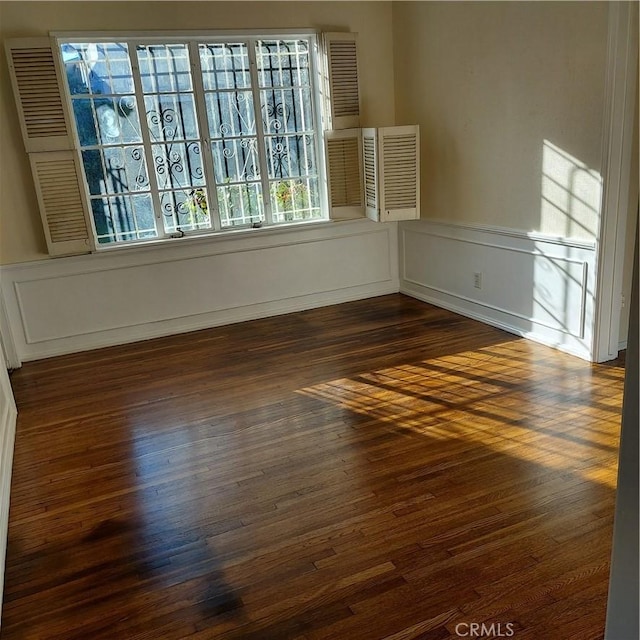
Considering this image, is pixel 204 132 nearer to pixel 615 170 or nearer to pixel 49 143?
pixel 49 143

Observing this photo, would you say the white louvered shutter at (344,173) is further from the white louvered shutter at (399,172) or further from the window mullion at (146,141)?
the window mullion at (146,141)

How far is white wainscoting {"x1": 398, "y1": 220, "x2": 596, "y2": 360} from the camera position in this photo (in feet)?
12.5

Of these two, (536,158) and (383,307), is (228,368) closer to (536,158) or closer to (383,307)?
(383,307)

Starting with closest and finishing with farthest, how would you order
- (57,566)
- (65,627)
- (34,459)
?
(65,627) → (57,566) → (34,459)

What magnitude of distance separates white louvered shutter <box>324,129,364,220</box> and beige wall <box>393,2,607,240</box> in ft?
1.82

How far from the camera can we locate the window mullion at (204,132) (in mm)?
4578

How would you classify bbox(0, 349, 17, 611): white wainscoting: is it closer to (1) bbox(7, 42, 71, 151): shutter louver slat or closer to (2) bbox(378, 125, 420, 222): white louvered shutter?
(1) bbox(7, 42, 71, 151): shutter louver slat

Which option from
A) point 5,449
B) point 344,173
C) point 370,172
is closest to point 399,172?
point 370,172

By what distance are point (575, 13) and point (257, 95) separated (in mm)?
2414

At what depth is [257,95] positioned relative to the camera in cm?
481

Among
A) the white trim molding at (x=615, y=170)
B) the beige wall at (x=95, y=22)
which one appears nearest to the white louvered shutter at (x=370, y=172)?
the beige wall at (x=95, y=22)

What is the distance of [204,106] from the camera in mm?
4684

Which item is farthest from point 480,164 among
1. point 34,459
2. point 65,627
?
point 65,627

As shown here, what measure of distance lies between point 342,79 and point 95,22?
6.30ft
